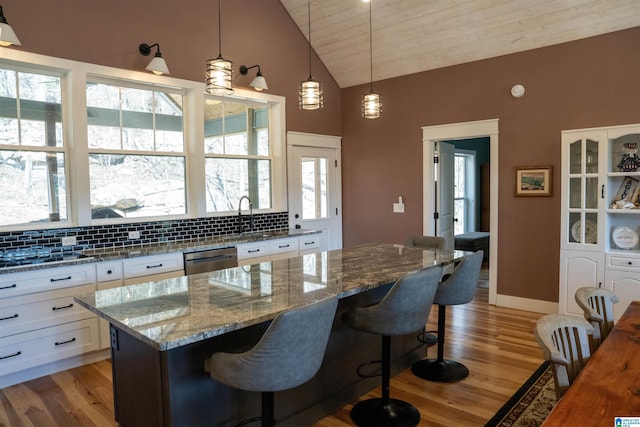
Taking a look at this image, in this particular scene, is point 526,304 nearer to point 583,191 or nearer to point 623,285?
point 623,285

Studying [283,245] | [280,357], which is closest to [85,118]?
[283,245]

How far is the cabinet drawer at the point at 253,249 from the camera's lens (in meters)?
4.61

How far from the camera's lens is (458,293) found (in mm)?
3100

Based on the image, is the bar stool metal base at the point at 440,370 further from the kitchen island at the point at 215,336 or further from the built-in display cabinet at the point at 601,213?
the built-in display cabinet at the point at 601,213

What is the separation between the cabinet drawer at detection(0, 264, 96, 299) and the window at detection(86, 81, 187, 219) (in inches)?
34.3

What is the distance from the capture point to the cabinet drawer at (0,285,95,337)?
319 cm

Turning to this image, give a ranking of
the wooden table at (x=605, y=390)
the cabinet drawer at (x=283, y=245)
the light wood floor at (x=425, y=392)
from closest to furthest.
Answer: the wooden table at (x=605, y=390)
the light wood floor at (x=425, y=392)
the cabinet drawer at (x=283, y=245)

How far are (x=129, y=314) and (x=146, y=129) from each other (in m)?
3.10

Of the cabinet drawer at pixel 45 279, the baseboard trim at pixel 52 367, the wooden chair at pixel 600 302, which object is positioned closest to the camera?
the wooden chair at pixel 600 302

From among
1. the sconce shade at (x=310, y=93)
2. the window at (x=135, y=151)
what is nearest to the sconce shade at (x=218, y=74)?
the sconce shade at (x=310, y=93)

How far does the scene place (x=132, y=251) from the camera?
389 cm

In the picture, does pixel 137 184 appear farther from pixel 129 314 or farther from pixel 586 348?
pixel 586 348

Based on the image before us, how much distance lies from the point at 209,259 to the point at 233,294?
2103mm

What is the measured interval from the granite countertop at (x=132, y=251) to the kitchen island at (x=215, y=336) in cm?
129
